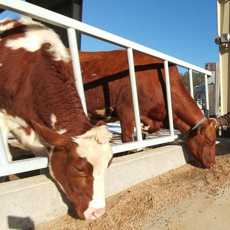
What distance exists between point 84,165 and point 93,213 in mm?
348

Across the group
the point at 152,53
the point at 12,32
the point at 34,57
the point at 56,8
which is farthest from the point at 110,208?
the point at 56,8

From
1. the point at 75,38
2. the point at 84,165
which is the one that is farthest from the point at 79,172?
the point at 75,38

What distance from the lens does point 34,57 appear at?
349 centimetres

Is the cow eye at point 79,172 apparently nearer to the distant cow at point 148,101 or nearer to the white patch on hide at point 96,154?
the white patch on hide at point 96,154

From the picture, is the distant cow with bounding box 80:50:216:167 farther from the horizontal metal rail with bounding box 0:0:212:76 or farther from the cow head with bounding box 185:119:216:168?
the horizontal metal rail with bounding box 0:0:212:76

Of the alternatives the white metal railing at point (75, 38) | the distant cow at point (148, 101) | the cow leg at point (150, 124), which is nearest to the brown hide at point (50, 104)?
the white metal railing at point (75, 38)

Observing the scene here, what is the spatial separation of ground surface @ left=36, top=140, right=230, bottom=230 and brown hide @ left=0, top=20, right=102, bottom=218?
30cm

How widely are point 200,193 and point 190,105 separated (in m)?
1.61

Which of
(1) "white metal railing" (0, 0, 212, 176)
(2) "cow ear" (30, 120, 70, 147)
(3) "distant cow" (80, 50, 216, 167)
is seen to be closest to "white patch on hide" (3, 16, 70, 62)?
(1) "white metal railing" (0, 0, 212, 176)

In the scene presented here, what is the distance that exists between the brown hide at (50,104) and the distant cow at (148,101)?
5.92 feet

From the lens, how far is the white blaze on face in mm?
2945

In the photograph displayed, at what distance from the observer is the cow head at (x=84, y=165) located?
2.94 meters

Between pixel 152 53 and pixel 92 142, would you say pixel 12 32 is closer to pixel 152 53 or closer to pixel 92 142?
pixel 92 142

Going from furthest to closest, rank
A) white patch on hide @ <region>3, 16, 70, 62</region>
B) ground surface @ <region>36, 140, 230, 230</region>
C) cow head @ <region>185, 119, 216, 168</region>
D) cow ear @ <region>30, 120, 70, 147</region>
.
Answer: cow head @ <region>185, 119, 216, 168</region>, white patch on hide @ <region>3, 16, 70, 62</region>, ground surface @ <region>36, 140, 230, 230</region>, cow ear @ <region>30, 120, 70, 147</region>
